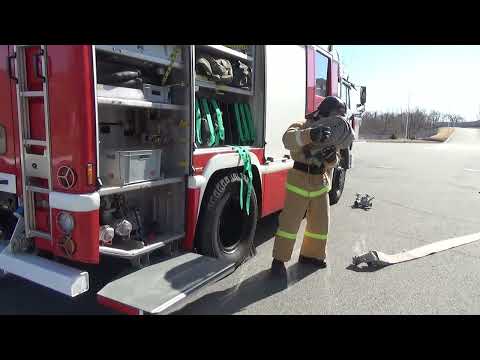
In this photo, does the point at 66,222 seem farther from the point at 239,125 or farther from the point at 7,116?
the point at 239,125

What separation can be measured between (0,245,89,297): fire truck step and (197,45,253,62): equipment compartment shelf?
221 cm

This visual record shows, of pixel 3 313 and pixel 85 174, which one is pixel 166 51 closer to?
pixel 85 174

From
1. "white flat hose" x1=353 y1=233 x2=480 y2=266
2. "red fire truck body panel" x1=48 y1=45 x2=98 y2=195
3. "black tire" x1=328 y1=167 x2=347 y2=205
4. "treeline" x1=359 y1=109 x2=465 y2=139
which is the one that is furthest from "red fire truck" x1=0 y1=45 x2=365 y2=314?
"treeline" x1=359 y1=109 x2=465 y2=139

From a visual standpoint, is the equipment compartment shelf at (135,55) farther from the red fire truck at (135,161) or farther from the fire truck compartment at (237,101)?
the fire truck compartment at (237,101)

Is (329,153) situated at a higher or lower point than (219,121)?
lower

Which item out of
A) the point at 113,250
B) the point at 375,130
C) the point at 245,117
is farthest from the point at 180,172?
the point at 375,130

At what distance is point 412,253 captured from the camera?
478cm

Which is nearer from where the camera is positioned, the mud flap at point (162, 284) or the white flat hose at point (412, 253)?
the mud flap at point (162, 284)

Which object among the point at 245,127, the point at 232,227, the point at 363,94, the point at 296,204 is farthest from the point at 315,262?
the point at 363,94

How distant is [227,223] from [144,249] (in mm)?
1483

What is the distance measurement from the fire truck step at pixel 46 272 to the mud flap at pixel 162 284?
0.52ft

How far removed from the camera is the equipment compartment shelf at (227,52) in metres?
3.65

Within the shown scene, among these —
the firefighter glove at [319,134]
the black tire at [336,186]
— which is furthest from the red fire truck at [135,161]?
the black tire at [336,186]

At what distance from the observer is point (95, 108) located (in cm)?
256
